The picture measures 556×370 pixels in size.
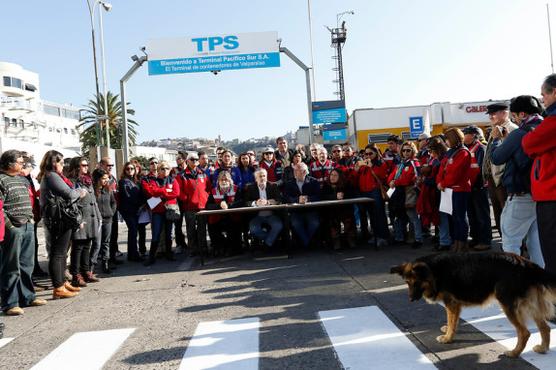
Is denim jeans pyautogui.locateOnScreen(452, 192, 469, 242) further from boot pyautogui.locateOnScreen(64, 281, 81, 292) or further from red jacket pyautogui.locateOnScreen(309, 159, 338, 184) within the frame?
boot pyautogui.locateOnScreen(64, 281, 81, 292)

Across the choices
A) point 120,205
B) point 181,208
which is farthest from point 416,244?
point 120,205

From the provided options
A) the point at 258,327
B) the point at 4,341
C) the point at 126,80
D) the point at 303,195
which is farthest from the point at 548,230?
the point at 126,80

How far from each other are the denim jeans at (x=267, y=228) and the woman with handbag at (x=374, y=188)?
1.83 metres

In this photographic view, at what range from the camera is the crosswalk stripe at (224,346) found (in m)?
3.90

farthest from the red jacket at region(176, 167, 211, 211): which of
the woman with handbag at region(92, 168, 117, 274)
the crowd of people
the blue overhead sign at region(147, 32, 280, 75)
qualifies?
the blue overhead sign at region(147, 32, 280, 75)

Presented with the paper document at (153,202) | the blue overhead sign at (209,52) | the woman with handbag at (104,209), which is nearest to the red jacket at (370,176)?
the paper document at (153,202)

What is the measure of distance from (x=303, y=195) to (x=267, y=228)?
95cm

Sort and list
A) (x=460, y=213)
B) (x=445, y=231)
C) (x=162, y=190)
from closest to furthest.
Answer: (x=460, y=213) < (x=445, y=231) < (x=162, y=190)

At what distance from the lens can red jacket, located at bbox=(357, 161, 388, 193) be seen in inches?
374

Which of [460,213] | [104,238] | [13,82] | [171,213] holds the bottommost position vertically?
[104,238]

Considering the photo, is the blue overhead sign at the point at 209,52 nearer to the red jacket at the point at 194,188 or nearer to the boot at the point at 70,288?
the red jacket at the point at 194,188

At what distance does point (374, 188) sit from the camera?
946 cm

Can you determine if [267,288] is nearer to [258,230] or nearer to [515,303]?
[258,230]

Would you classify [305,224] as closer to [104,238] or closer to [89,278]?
[104,238]
